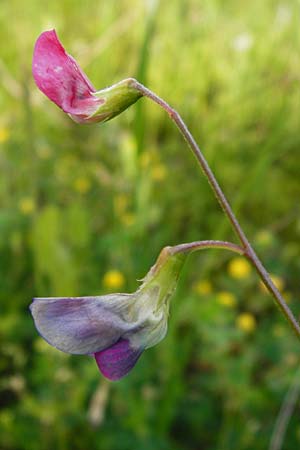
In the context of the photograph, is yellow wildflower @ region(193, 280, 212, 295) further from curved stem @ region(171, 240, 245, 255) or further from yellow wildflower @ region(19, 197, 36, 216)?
curved stem @ region(171, 240, 245, 255)

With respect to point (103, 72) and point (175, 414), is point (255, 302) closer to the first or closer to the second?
point (175, 414)

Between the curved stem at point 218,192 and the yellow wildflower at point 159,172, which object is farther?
the yellow wildflower at point 159,172

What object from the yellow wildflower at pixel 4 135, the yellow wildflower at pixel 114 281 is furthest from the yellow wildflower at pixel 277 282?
the yellow wildflower at pixel 4 135

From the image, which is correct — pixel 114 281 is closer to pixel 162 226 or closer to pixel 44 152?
pixel 162 226

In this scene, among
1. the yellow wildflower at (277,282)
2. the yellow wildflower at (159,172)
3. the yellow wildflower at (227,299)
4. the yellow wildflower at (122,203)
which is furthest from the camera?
the yellow wildflower at (159,172)

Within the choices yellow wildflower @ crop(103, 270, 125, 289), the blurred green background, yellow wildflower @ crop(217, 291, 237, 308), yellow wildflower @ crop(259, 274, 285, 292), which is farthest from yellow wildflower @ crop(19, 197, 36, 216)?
yellow wildflower @ crop(259, 274, 285, 292)

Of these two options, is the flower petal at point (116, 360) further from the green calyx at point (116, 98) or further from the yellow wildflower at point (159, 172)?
the yellow wildflower at point (159, 172)

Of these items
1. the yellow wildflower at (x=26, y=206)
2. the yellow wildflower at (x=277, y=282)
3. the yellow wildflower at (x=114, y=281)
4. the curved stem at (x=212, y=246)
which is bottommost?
the yellow wildflower at (x=277, y=282)
